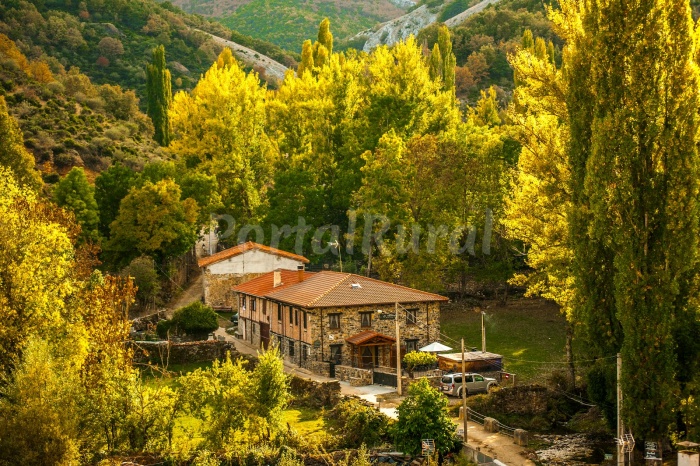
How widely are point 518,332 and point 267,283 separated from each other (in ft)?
45.6

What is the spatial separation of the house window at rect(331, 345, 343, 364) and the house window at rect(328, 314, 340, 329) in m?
0.91

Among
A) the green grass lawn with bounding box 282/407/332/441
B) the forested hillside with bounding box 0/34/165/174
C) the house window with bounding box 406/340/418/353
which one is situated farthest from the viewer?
the forested hillside with bounding box 0/34/165/174

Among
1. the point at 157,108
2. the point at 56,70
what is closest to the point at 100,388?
the point at 157,108

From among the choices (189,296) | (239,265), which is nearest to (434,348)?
(239,265)

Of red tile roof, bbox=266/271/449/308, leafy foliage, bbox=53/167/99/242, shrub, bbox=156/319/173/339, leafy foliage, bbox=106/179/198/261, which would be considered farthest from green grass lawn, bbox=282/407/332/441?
leafy foliage, bbox=53/167/99/242

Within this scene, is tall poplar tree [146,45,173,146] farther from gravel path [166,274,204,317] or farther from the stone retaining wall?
the stone retaining wall

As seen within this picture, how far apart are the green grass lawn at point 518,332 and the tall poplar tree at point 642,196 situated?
11.9 metres

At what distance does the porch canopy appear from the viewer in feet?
133

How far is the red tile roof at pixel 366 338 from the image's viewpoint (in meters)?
40.3

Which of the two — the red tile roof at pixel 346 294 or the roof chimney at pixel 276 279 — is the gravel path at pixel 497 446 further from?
the roof chimney at pixel 276 279

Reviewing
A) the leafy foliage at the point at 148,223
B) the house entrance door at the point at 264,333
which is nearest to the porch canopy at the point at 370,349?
the house entrance door at the point at 264,333

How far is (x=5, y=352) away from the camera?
27.0 meters

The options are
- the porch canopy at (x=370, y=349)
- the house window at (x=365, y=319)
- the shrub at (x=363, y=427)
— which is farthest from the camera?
the house window at (x=365, y=319)

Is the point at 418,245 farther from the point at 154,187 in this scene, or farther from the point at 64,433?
the point at 64,433
